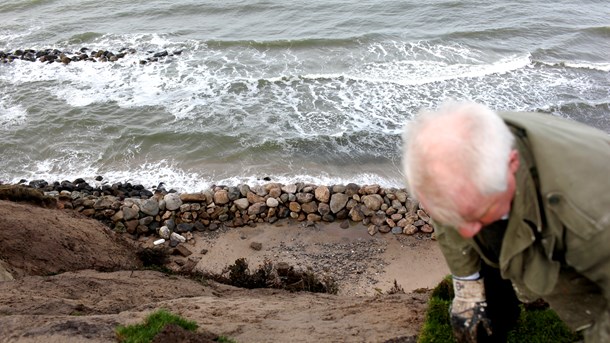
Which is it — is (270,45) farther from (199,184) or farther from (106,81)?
(199,184)

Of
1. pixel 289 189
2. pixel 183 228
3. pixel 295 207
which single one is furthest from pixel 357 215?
pixel 183 228

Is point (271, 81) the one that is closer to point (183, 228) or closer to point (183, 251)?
point (183, 228)

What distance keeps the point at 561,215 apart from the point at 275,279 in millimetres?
6641

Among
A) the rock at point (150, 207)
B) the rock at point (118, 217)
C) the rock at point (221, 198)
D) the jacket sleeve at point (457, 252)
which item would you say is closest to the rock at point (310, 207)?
the rock at point (221, 198)

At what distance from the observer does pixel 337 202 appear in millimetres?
10820

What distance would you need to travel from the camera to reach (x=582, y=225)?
2.29 metres

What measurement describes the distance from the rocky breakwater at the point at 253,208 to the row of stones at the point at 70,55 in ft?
30.5

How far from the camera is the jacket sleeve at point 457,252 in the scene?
9.70ft

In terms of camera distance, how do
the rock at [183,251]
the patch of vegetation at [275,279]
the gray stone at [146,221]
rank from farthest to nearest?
the gray stone at [146,221] → the rock at [183,251] → the patch of vegetation at [275,279]

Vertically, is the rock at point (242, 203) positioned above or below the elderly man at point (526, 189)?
below

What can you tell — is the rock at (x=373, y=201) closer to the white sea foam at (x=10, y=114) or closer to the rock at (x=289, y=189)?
the rock at (x=289, y=189)

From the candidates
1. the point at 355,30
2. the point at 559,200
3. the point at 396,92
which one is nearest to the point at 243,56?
the point at 355,30

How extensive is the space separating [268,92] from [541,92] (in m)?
8.04

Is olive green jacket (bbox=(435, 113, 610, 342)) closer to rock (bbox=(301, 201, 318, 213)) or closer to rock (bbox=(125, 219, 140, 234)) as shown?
rock (bbox=(301, 201, 318, 213))
